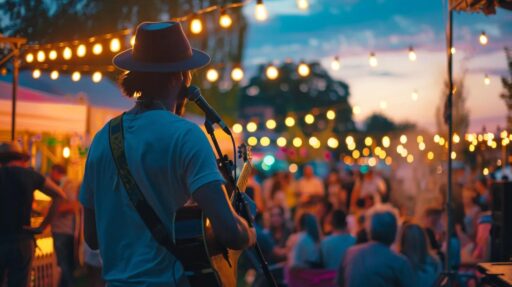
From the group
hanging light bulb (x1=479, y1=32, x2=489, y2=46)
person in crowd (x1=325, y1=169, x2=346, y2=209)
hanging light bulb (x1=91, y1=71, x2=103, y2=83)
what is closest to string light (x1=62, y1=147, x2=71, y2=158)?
hanging light bulb (x1=91, y1=71, x2=103, y2=83)

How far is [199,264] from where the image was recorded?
2900 millimetres

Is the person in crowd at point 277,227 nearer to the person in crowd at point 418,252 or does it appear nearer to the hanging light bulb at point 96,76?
the person in crowd at point 418,252

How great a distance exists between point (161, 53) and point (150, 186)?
512mm

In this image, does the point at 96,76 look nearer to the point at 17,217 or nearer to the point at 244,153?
the point at 17,217

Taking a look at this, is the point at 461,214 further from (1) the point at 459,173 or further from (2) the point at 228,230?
(2) the point at 228,230

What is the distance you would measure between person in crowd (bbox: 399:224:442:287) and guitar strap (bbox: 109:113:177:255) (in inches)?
228

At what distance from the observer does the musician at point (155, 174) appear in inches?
111

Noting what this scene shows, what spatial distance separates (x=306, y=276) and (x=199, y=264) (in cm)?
623

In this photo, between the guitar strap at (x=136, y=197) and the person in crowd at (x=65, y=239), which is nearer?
the guitar strap at (x=136, y=197)

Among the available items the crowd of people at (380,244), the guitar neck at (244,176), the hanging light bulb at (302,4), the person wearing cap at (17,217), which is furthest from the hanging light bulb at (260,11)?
the guitar neck at (244,176)

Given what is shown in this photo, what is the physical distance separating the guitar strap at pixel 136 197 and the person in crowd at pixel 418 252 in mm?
5801

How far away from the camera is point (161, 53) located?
125 inches

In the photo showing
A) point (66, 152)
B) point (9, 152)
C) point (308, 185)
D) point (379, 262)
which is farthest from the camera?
point (308, 185)

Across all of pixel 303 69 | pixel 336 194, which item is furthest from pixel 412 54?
pixel 336 194
